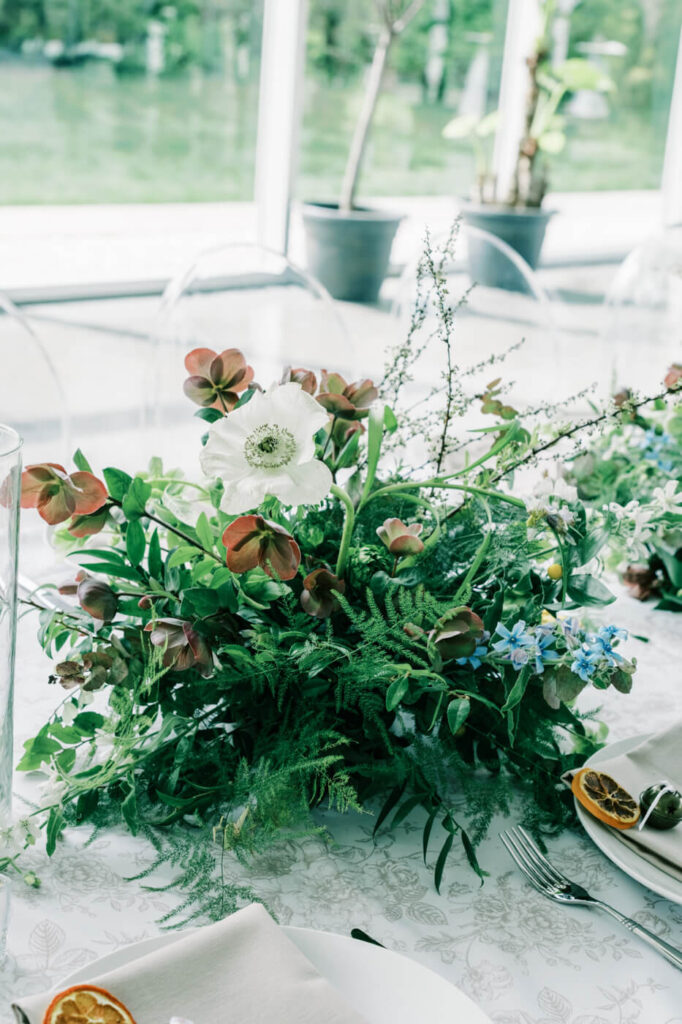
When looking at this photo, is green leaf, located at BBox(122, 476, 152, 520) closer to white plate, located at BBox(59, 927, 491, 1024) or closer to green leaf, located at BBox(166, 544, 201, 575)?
green leaf, located at BBox(166, 544, 201, 575)

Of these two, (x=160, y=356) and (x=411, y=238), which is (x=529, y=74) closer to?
(x=411, y=238)

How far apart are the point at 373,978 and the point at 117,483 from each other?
1.23ft

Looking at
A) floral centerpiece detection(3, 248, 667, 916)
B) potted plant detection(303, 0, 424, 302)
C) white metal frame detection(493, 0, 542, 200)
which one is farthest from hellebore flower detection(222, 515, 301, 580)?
white metal frame detection(493, 0, 542, 200)

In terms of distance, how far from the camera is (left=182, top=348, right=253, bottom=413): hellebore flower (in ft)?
2.69

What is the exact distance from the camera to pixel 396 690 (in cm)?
72

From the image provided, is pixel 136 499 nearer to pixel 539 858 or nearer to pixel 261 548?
pixel 261 548

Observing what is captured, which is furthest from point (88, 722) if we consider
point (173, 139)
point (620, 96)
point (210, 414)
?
point (620, 96)

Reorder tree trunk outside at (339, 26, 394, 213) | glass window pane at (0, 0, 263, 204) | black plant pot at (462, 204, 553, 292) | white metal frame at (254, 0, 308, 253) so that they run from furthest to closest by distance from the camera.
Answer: black plant pot at (462, 204, 553, 292) < white metal frame at (254, 0, 308, 253) < tree trunk outside at (339, 26, 394, 213) < glass window pane at (0, 0, 263, 204)

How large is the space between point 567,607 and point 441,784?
159 millimetres

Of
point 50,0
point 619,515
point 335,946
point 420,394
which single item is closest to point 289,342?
point 420,394

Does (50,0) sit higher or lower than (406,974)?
higher

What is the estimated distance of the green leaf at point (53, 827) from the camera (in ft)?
2.41

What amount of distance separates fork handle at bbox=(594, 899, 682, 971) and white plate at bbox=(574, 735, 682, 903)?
26 mm

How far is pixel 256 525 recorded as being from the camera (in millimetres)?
704
